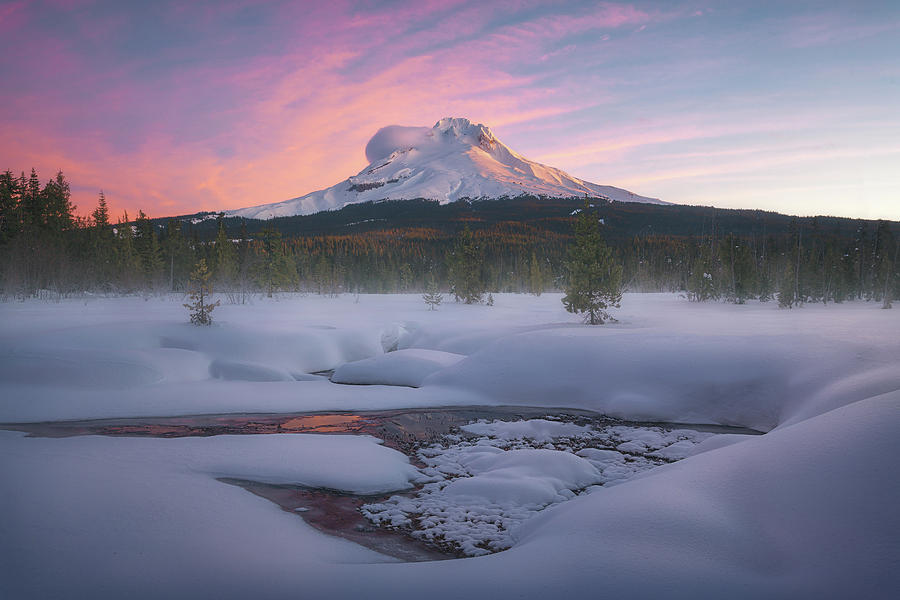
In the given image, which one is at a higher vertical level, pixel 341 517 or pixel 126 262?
pixel 126 262

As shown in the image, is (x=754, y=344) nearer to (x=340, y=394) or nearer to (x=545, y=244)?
(x=340, y=394)

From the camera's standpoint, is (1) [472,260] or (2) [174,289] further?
(2) [174,289]

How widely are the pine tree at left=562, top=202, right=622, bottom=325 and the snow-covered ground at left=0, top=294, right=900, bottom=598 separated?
8.24 metres

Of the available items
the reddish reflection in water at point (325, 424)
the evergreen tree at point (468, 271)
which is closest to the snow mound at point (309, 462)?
the reddish reflection in water at point (325, 424)

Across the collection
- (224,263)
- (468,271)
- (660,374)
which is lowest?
(660,374)

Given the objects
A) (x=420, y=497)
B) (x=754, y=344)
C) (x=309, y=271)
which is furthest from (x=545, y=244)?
(x=420, y=497)

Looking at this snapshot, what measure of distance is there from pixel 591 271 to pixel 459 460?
16586mm

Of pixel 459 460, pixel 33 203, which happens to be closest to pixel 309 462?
pixel 459 460

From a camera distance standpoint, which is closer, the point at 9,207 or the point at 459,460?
the point at 459,460

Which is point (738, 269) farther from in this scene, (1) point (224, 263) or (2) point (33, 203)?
(2) point (33, 203)

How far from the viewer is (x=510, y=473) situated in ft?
→ 22.3

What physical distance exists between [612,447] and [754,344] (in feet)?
22.1

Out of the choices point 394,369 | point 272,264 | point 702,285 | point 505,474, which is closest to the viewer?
point 505,474

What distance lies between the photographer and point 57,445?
284 inches
